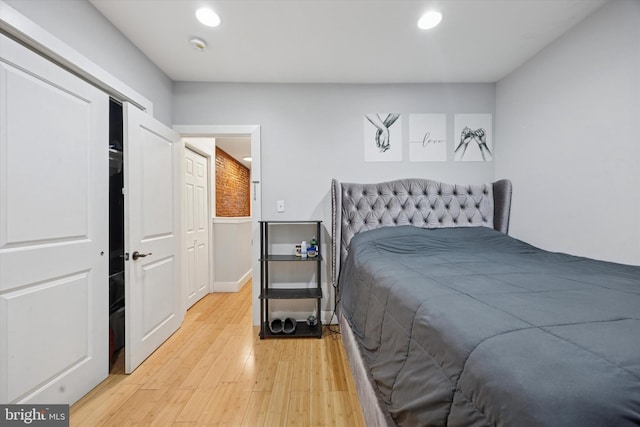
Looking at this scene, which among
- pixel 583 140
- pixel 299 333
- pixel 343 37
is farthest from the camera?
pixel 299 333

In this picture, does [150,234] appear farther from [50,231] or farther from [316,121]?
[316,121]

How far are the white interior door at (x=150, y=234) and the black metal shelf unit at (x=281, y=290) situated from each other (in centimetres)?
79

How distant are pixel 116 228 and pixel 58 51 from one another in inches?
49.8

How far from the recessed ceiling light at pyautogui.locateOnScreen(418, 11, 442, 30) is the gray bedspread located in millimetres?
1615

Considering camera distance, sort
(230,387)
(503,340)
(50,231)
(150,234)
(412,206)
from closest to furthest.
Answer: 1. (503,340)
2. (50,231)
3. (230,387)
4. (150,234)
5. (412,206)

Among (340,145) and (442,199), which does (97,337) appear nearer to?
(340,145)

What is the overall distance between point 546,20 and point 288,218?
2.48m

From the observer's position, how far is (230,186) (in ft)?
16.8

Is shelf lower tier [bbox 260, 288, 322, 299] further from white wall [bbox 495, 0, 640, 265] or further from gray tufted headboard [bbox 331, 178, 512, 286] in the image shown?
white wall [bbox 495, 0, 640, 265]

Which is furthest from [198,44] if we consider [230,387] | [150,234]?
[230,387]

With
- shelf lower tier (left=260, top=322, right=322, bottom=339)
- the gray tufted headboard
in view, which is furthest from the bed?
shelf lower tier (left=260, top=322, right=322, bottom=339)

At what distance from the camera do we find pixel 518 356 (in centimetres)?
63

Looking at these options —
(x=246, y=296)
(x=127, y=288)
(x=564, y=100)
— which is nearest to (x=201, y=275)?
(x=246, y=296)

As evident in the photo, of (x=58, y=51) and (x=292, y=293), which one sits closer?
(x=58, y=51)
